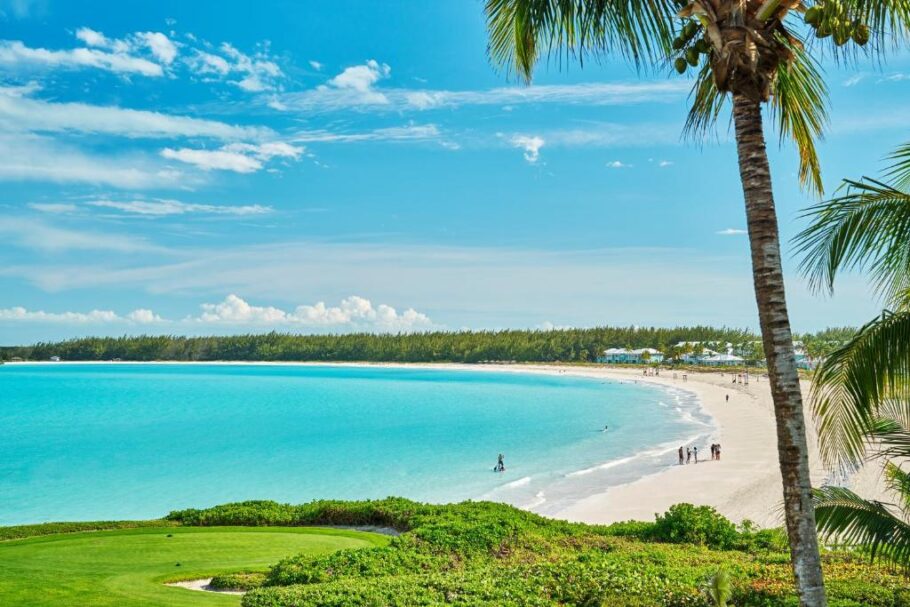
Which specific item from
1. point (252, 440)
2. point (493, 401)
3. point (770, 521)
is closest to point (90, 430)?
point (252, 440)

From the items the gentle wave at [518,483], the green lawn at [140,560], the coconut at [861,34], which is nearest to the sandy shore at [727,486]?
the gentle wave at [518,483]

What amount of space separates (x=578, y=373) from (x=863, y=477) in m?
100

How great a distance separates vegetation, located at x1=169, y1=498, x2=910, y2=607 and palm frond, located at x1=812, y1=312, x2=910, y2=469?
167 centimetres

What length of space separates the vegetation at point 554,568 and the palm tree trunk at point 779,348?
108 cm

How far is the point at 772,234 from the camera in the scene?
5.71 m

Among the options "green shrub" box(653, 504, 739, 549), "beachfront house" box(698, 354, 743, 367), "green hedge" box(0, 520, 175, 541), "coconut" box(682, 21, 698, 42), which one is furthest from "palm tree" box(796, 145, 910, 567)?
"beachfront house" box(698, 354, 743, 367)

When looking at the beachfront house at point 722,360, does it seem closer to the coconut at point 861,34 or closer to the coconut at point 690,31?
the coconut at point 861,34

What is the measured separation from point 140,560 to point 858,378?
11985 mm

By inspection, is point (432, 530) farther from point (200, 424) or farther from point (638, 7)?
point (200, 424)

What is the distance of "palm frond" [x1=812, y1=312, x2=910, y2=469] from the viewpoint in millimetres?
6023

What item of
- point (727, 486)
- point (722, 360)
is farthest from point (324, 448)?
point (722, 360)

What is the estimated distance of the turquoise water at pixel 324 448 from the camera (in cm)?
3038

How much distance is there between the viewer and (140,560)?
12.4 meters

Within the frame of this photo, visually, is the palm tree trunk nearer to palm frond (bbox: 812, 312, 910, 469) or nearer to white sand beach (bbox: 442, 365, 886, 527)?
palm frond (bbox: 812, 312, 910, 469)
